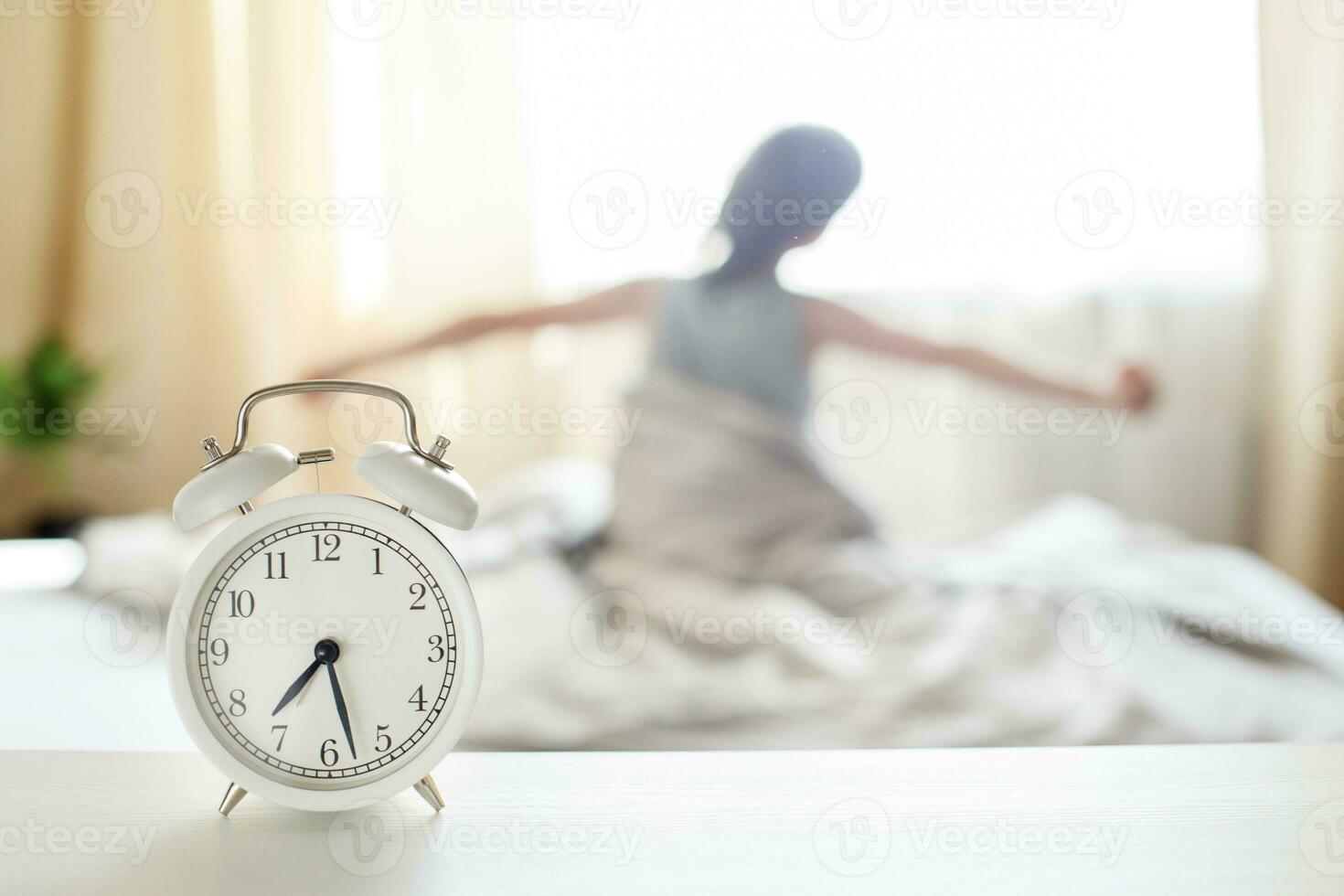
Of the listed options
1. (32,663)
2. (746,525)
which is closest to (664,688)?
(746,525)

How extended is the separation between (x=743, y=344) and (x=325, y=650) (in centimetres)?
98

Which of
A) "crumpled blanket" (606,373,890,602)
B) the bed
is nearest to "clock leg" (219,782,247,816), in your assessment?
the bed

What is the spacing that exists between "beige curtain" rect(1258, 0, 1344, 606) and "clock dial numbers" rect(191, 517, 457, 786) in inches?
78.7

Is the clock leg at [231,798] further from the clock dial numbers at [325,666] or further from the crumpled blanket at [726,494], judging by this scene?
the crumpled blanket at [726,494]

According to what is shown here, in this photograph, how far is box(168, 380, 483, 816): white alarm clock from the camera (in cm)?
44

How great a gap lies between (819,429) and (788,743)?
3.33 feet

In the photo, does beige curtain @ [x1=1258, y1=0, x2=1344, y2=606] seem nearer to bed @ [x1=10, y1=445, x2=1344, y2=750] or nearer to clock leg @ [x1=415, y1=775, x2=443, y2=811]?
bed @ [x1=10, y1=445, x2=1344, y2=750]

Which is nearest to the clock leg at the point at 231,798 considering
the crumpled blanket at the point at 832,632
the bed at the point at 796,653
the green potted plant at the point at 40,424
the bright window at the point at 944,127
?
the bed at the point at 796,653

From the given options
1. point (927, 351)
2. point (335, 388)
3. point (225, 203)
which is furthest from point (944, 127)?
point (335, 388)

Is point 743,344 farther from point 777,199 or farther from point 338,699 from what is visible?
point 338,699

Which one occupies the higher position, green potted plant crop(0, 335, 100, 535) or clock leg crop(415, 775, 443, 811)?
clock leg crop(415, 775, 443, 811)

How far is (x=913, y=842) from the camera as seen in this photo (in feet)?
1.42

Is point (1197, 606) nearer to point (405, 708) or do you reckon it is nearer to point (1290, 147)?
point (405, 708)

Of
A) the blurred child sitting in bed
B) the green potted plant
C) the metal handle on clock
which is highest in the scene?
the metal handle on clock
